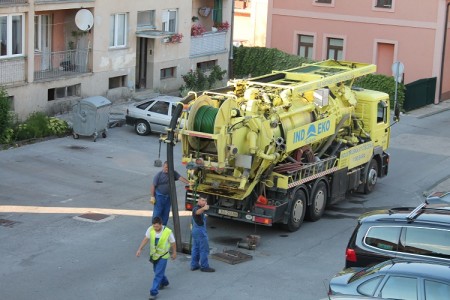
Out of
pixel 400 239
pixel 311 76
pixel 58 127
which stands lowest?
pixel 58 127

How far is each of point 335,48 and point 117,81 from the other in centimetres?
1218

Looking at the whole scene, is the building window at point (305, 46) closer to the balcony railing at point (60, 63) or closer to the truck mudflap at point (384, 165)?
the balcony railing at point (60, 63)

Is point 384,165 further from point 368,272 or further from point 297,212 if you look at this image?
point 368,272

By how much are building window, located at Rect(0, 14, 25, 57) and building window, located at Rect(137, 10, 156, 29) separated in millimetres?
6961

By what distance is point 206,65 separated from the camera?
39906 millimetres

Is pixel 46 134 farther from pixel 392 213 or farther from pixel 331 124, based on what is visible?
pixel 392 213

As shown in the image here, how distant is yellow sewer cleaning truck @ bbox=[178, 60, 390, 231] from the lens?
63.6 feet

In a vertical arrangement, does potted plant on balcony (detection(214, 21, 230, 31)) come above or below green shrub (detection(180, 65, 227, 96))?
above

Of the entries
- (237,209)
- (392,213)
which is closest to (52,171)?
(237,209)

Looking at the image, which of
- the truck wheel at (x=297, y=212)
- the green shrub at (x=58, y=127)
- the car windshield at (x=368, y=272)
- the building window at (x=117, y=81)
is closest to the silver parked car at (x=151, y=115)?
the green shrub at (x=58, y=127)

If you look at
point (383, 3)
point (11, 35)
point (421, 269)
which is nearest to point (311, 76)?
point (421, 269)

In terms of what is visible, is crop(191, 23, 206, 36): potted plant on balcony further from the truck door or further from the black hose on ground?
the black hose on ground

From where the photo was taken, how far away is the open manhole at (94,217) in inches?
824

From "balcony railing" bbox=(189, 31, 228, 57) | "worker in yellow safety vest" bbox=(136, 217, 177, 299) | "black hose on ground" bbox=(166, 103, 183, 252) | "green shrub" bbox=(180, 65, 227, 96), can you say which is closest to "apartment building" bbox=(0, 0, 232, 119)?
"balcony railing" bbox=(189, 31, 228, 57)
